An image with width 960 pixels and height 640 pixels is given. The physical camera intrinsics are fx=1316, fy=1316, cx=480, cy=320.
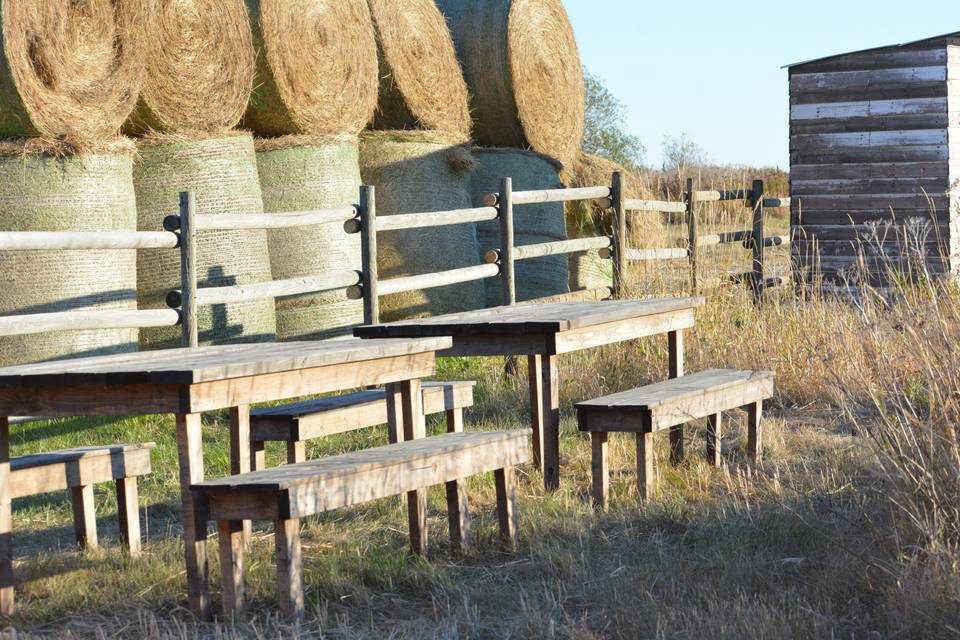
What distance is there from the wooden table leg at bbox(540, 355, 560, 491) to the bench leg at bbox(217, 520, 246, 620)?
178 cm

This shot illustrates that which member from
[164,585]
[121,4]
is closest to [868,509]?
[164,585]

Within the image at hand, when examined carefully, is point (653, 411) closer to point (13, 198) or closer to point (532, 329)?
point (532, 329)

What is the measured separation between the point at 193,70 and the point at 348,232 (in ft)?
4.19

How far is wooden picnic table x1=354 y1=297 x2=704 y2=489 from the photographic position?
5.19 m

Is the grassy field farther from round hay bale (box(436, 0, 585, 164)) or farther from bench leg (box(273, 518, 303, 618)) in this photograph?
round hay bale (box(436, 0, 585, 164))

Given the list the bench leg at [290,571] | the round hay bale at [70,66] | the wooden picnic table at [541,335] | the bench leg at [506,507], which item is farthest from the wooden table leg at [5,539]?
the round hay bale at [70,66]

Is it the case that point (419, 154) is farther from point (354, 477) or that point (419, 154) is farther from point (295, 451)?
point (354, 477)

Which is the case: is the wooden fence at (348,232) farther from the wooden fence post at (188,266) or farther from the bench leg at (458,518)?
the bench leg at (458,518)

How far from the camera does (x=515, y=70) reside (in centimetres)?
1027

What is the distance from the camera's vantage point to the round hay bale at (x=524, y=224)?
1017cm

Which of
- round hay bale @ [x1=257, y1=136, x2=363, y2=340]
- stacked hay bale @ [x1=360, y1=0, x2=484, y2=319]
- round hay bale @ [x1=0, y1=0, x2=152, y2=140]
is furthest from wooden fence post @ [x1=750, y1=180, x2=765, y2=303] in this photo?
round hay bale @ [x1=0, y1=0, x2=152, y2=140]

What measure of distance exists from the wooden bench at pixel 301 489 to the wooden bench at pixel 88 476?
839mm

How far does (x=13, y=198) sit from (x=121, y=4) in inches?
49.8

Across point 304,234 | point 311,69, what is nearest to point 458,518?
point 304,234
